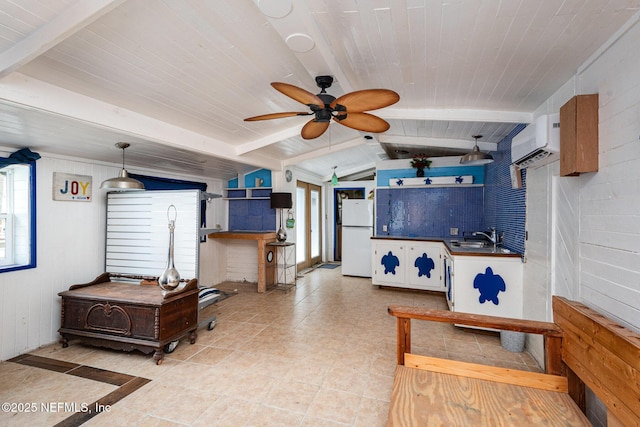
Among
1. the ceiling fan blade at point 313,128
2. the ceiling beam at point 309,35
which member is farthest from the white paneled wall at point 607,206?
the ceiling fan blade at point 313,128

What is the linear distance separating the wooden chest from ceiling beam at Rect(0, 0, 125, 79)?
200cm

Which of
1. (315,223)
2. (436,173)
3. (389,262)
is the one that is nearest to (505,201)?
(436,173)

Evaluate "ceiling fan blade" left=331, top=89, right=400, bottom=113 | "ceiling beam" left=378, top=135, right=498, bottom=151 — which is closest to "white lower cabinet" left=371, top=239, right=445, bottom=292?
"ceiling beam" left=378, top=135, right=498, bottom=151

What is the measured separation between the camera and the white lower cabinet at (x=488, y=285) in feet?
10.4

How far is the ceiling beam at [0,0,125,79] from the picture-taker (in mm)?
1440

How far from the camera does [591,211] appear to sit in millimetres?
1834

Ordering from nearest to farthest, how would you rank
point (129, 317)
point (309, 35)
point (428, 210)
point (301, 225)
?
point (309, 35) → point (129, 317) → point (428, 210) → point (301, 225)

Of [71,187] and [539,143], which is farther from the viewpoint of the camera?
[71,187]

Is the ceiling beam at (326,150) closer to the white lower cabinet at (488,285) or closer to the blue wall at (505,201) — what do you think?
the blue wall at (505,201)

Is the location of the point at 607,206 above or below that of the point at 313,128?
below

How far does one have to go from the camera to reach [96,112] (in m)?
2.43

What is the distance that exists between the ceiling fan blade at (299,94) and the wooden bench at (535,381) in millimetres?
1490

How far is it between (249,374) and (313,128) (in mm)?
2132

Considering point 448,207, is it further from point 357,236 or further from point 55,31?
point 55,31
